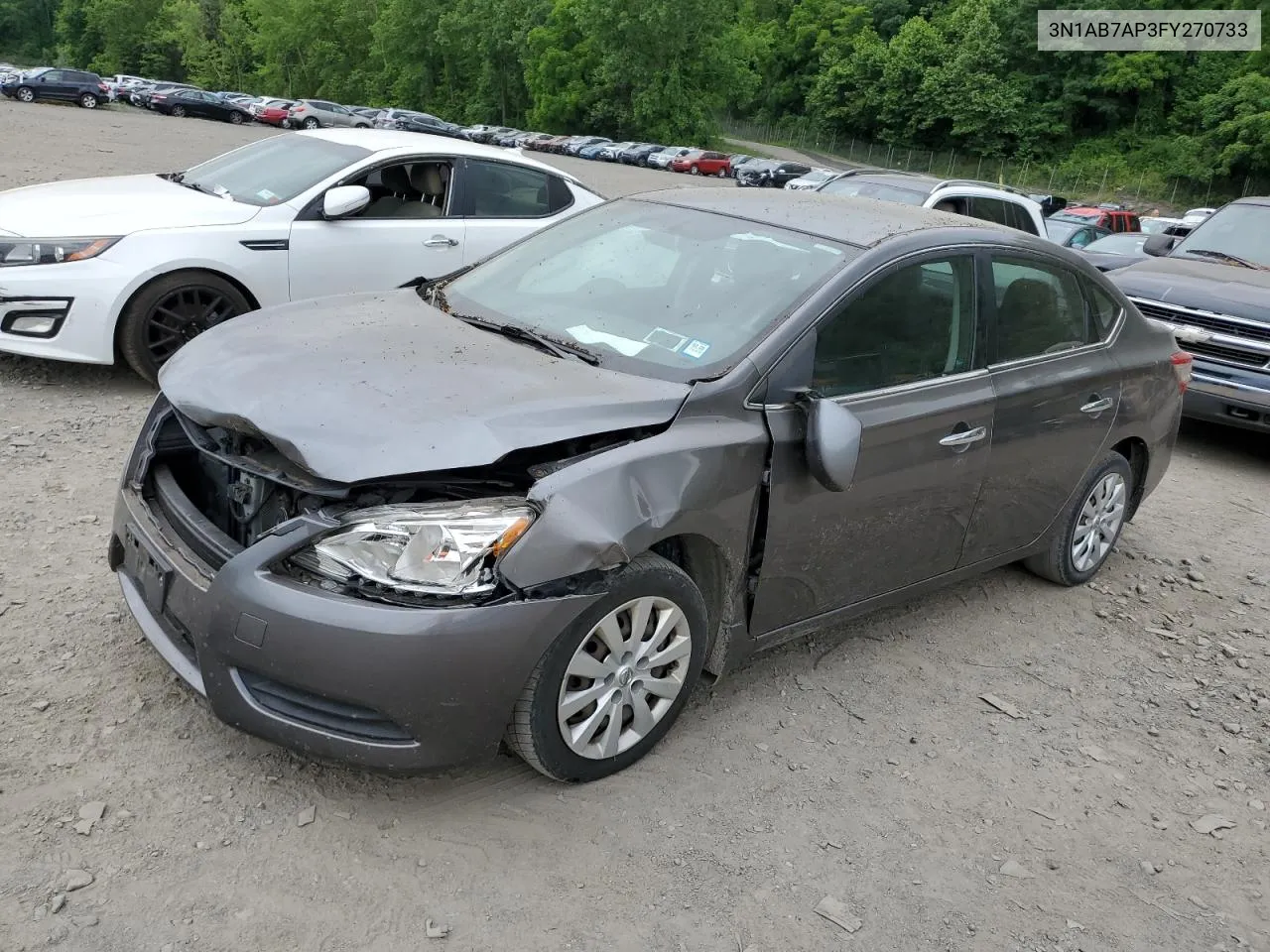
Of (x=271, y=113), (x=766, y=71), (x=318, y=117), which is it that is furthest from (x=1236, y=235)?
(x=766, y=71)

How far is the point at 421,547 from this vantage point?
9.26ft

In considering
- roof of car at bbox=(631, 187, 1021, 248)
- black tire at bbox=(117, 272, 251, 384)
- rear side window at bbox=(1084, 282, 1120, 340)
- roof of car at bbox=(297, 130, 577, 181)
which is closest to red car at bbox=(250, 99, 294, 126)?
roof of car at bbox=(297, 130, 577, 181)

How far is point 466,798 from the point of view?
3.14 m

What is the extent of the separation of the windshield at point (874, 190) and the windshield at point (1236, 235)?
8.15 feet

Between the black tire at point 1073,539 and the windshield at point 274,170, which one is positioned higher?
the windshield at point 274,170

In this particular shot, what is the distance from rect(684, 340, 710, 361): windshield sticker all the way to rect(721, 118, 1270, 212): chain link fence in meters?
50.1

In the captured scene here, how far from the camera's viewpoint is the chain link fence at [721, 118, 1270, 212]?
55750 mm

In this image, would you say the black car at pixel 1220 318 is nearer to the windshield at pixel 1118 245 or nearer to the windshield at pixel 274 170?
the windshield at pixel 1118 245

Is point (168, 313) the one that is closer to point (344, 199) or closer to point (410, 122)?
point (344, 199)

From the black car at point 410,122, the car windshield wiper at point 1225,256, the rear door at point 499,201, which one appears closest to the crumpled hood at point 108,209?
the rear door at point 499,201

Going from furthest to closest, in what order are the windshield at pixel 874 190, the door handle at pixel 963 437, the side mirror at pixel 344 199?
the windshield at pixel 874 190
the side mirror at pixel 344 199
the door handle at pixel 963 437

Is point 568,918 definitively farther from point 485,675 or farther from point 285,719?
point 285,719

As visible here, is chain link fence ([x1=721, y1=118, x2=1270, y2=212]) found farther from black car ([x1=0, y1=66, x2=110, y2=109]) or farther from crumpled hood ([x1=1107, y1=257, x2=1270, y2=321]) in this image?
crumpled hood ([x1=1107, y1=257, x2=1270, y2=321])

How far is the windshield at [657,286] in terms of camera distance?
11.6 ft
